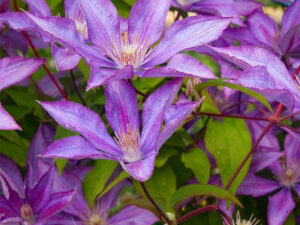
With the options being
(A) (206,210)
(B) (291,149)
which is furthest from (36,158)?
(B) (291,149)

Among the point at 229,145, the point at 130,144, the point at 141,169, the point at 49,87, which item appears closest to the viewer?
the point at 141,169

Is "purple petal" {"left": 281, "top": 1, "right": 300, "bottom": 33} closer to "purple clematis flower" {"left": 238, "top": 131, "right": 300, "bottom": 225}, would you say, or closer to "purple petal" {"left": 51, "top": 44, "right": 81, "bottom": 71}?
"purple clematis flower" {"left": 238, "top": 131, "right": 300, "bottom": 225}

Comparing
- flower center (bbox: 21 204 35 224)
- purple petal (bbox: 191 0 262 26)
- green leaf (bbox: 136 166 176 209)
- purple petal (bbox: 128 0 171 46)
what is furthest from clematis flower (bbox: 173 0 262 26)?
flower center (bbox: 21 204 35 224)

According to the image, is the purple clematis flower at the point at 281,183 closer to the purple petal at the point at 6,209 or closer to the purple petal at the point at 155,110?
the purple petal at the point at 155,110

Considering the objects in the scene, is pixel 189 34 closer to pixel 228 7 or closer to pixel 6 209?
pixel 228 7

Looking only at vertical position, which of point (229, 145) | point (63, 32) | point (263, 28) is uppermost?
point (63, 32)

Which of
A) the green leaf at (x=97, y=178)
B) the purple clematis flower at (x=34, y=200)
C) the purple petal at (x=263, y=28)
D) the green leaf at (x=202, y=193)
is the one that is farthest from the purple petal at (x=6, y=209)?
the purple petal at (x=263, y=28)

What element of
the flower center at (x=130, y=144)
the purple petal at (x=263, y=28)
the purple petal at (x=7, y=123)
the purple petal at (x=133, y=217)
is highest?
the purple petal at (x=7, y=123)

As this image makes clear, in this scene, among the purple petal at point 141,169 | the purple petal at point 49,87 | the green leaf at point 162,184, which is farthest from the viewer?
the purple petal at point 49,87
